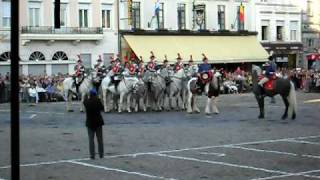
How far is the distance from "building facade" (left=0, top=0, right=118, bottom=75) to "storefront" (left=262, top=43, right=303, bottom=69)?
1821 cm

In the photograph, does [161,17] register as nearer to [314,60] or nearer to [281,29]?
[314,60]

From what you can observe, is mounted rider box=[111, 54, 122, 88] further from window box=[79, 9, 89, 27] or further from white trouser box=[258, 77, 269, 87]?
window box=[79, 9, 89, 27]

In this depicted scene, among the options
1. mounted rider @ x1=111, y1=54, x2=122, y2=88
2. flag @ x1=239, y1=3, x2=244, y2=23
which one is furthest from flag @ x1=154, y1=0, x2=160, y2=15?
mounted rider @ x1=111, y1=54, x2=122, y2=88

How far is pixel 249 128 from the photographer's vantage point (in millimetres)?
20516

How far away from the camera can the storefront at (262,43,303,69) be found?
64.0 m

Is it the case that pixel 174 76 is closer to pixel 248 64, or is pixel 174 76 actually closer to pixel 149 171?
pixel 149 171

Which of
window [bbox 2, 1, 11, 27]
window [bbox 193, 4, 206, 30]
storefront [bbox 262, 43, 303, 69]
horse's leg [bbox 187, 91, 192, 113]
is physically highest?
window [bbox 193, 4, 206, 30]

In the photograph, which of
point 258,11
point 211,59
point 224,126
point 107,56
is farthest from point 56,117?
point 258,11

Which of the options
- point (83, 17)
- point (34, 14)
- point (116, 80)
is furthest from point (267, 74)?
point (83, 17)

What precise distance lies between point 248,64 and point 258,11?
233 inches

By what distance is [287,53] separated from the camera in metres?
65.2

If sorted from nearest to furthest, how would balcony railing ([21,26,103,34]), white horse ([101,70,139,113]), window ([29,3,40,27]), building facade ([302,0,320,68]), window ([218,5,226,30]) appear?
white horse ([101,70,139,113]) → balcony railing ([21,26,103,34]) → window ([29,3,40,27]) → window ([218,5,226,30]) → building facade ([302,0,320,68])

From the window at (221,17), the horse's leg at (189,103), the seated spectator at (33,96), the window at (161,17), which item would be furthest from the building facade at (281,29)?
the horse's leg at (189,103)

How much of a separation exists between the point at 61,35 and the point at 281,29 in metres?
26.0
